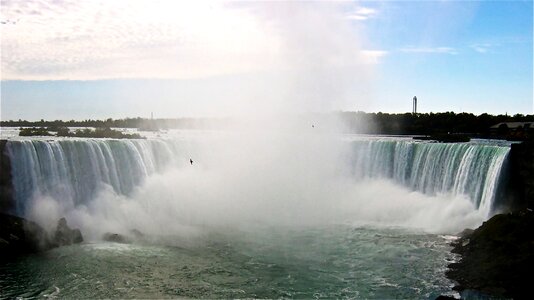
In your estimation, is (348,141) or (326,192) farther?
(348,141)

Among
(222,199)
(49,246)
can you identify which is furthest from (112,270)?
(222,199)

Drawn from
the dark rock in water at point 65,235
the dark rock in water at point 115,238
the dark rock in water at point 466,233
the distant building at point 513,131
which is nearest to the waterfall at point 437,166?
the dark rock in water at point 466,233

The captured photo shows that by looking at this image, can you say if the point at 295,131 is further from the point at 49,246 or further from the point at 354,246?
the point at 49,246

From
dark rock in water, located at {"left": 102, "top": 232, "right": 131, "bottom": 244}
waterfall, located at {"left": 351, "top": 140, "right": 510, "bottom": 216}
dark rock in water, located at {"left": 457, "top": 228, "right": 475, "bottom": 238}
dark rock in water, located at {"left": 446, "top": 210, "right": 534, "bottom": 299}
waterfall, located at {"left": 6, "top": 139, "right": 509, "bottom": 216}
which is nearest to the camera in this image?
dark rock in water, located at {"left": 446, "top": 210, "right": 534, "bottom": 299}

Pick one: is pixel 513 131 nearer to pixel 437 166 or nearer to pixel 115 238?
pixel 437 166

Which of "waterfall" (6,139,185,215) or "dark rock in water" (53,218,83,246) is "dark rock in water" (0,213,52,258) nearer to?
"dark rock in water" (53,218,83,246)

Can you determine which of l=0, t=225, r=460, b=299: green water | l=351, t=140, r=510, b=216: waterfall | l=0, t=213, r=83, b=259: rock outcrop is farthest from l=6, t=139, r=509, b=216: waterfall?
l=0, t=225, r=460, b=299: green water

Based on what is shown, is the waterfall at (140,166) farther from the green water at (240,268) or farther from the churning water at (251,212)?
the green water at (240,268)

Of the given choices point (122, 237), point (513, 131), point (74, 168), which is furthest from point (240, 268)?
point (513, 131)
